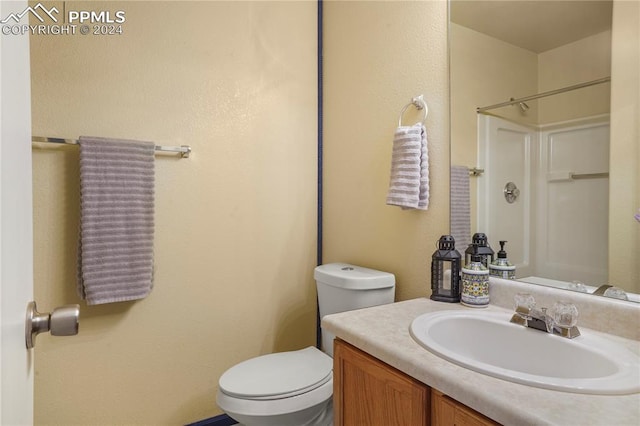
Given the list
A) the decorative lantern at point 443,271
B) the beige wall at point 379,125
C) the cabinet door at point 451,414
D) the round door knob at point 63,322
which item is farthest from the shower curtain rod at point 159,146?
the cabinet door at point 451,414

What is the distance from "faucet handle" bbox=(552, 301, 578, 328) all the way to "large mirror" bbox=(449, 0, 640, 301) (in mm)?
139

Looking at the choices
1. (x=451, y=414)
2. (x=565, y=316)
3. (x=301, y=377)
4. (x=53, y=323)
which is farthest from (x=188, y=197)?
(x=565, y=316)

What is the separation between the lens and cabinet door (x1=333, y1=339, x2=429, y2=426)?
2.52ft

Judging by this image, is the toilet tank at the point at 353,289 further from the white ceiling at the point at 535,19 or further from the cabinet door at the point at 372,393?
the white ceiling at the point at 535,19

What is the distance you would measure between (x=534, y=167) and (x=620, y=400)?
70 centimetres

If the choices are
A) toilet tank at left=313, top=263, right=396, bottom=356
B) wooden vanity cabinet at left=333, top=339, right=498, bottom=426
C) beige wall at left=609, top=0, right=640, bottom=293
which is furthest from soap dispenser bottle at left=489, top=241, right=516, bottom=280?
wooden vanity cabinet at left=333, top=339, right=498, bottom=426

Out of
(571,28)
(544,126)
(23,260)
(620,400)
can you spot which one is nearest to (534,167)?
(544,126)

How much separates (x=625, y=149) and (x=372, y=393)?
2.96ft

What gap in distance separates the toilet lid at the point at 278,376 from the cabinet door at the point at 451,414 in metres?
0.65

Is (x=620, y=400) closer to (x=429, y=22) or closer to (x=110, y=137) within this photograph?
(x=429, y=22)

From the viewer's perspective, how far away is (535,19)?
111 centimetres

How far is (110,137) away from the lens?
4.82ft

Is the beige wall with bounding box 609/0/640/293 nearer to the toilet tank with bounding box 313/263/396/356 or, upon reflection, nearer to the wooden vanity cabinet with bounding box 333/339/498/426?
the wooden vanity cabinet with bounding box 333/339/498/426

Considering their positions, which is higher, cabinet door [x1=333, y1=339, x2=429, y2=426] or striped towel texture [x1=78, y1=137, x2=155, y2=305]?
striped towel texture [x1=78, y1=137, x2=155, y2=305]
